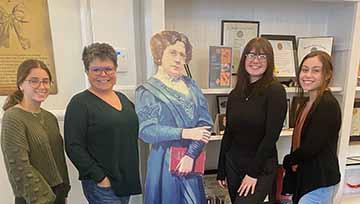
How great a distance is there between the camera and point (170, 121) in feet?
5.56

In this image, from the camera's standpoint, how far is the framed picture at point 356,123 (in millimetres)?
2547

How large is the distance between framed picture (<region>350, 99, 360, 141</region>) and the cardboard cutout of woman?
1524mm

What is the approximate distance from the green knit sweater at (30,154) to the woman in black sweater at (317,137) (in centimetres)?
134

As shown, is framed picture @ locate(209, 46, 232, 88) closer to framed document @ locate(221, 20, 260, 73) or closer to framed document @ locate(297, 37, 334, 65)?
framed document @ locate(221, 20, 260, 73)

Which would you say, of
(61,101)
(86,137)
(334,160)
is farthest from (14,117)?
(334,160)

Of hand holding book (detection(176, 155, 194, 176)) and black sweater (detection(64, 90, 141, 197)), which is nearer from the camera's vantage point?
black sweater (detection(64, 90, 141, 197))

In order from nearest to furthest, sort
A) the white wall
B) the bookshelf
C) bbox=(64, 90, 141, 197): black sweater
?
bbox=(64, 90, 141, 197): black sweater < the white wall < the bookshelf

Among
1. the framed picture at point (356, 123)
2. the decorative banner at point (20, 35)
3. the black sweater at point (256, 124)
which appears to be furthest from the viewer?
the framed picture at point (356, 123)

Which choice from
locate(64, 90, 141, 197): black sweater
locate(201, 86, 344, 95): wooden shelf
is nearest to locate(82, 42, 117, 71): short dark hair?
locate(64, 90, 141, 197): black sweater

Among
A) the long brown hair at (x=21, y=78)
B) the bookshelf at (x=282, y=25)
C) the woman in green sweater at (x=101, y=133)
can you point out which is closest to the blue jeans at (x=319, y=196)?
the bookshelf at (x=282, y=25)

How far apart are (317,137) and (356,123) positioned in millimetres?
1182

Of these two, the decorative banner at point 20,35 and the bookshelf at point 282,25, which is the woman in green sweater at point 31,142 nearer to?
the decorative banner at point 20,35

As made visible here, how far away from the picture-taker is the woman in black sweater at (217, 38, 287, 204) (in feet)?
5.39

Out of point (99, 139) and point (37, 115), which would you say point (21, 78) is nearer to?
point (37, 115)
